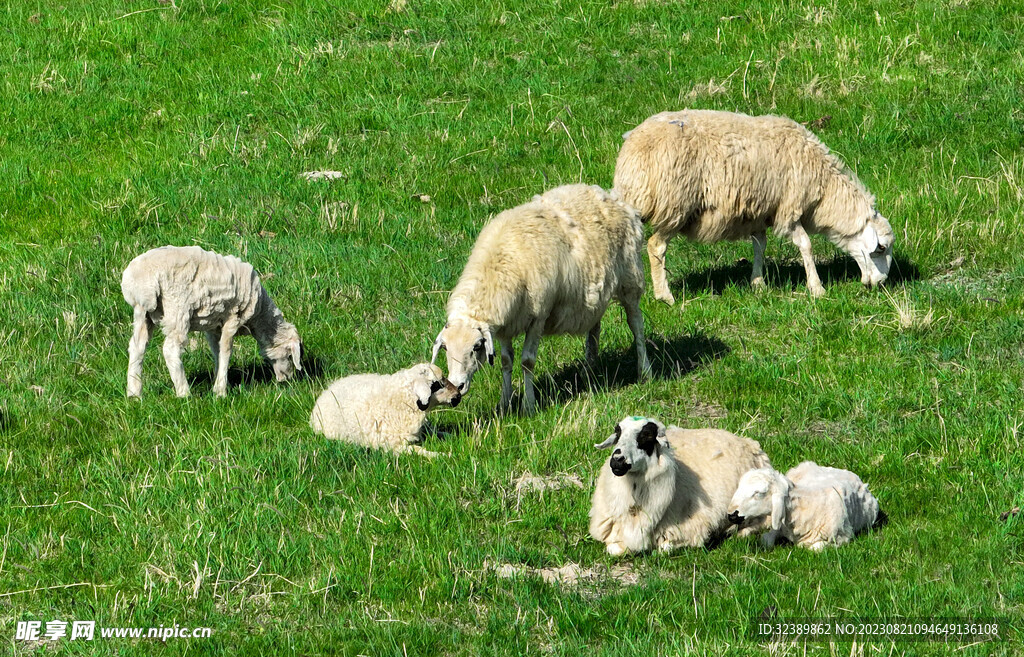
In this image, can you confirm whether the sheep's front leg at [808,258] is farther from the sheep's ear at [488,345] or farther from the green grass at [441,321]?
the sheep's ear at [488,345]

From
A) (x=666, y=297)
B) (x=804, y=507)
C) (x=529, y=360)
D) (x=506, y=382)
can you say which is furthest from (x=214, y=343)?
(x=804, y=507)

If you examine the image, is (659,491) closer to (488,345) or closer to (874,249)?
(488,345)

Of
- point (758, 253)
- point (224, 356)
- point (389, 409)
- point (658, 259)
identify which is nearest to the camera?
point (389, 409)

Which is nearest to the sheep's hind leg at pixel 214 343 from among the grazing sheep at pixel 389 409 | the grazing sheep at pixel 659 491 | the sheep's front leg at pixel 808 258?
the grazing sheep at pixel 389 409

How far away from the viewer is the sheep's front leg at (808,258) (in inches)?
411

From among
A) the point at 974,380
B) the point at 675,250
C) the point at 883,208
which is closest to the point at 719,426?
the point at 974,380

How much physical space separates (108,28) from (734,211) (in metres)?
8.96

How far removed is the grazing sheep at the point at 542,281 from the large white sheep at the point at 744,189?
138cm

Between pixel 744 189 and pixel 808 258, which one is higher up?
pixel 744 189

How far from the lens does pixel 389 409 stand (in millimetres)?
7594

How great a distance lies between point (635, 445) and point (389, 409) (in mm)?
2175

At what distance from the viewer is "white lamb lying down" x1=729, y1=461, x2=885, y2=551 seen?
20.3 ft

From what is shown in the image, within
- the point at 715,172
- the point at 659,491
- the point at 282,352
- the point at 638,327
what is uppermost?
the point at 715,172

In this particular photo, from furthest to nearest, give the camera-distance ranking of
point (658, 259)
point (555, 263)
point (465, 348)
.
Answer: point (658, 259) → point (555, 263) → point (465, 348)
